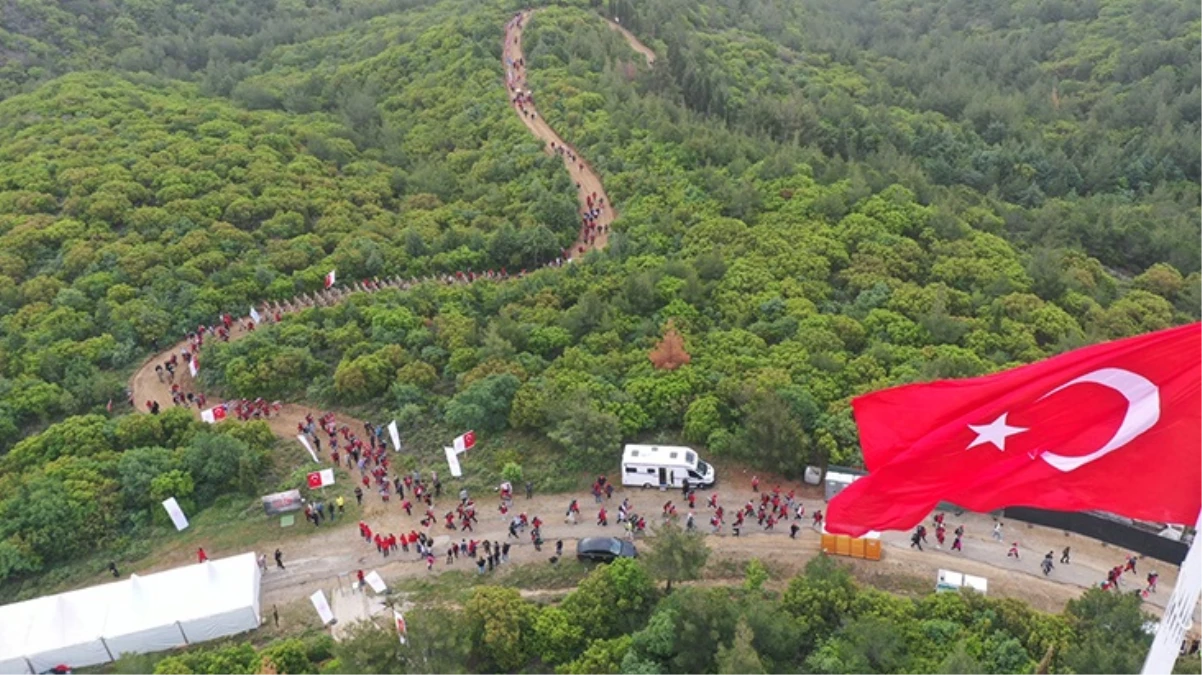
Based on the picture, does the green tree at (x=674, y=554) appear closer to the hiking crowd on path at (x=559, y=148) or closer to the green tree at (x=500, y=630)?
the green tree at (x=500, y=630)

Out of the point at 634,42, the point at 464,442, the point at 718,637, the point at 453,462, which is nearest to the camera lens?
the point at 718,637

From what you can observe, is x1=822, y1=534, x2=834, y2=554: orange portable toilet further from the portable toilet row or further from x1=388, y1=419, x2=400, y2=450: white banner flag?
x1=388, y1=419, x2=400, y2=450: white banner flag

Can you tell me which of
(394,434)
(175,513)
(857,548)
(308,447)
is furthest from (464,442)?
(857,548)

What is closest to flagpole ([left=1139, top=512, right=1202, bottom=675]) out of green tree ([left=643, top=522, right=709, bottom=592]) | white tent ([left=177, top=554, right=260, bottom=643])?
green tree ([left=643, top=522, right=709, bottom=592])

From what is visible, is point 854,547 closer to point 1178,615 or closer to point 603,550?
point 603,550

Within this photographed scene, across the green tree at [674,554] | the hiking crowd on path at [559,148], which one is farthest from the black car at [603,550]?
the hiking crowd on path at [559,148]
